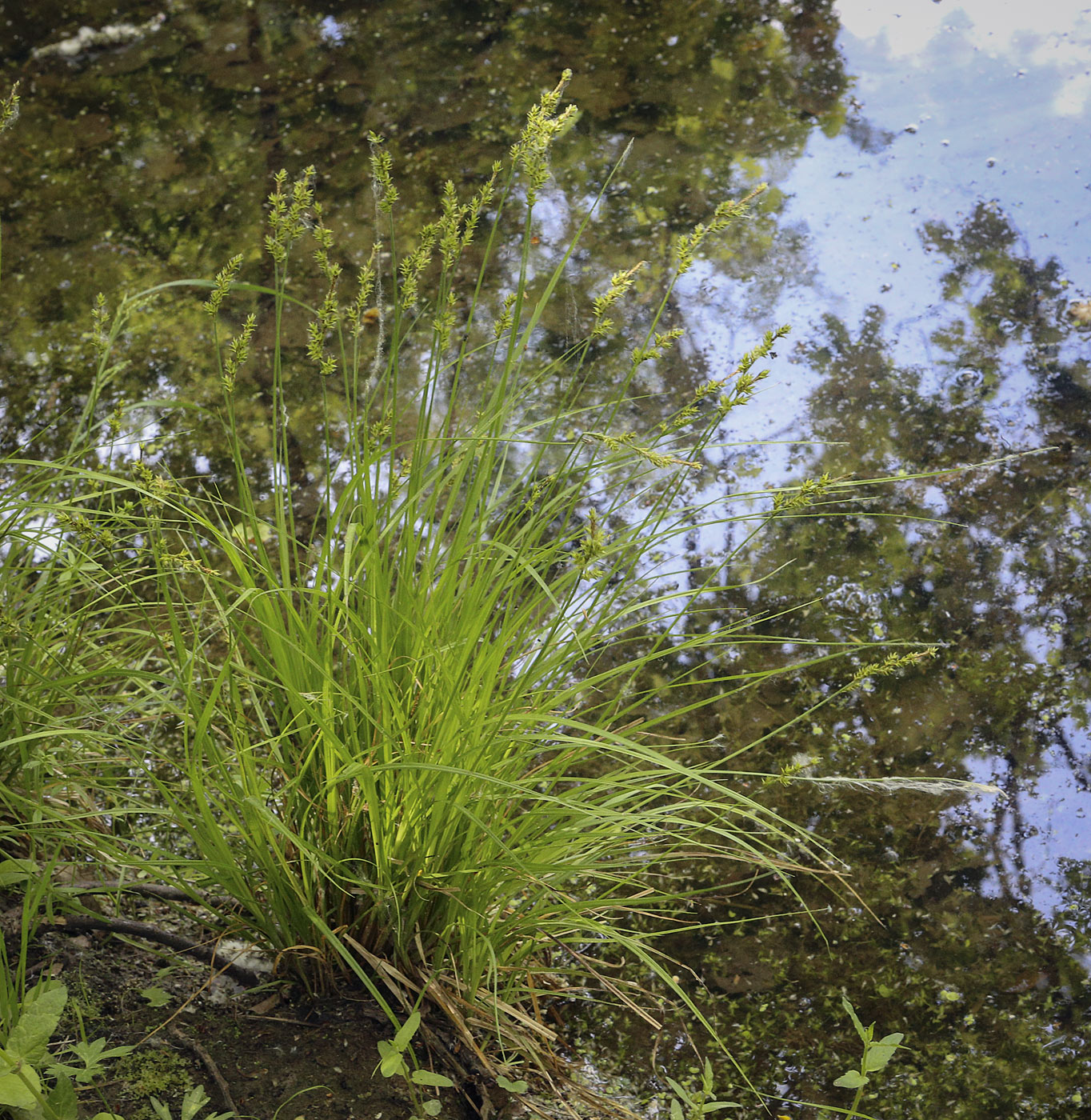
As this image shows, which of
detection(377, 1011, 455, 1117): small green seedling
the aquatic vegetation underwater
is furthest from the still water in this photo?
detection(377, 1011, 455, 1117): small green seedling

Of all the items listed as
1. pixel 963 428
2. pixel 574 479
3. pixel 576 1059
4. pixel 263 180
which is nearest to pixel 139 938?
pixel 576 1059

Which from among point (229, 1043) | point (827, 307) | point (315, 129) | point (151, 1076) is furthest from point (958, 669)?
point (315, 129)

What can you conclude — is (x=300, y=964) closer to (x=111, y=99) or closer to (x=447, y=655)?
(x=447, y=655)

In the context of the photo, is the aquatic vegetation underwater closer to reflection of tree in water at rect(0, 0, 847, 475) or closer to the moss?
the moss

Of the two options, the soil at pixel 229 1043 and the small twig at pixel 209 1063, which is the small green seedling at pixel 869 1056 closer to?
the soil at pixel 229 1043

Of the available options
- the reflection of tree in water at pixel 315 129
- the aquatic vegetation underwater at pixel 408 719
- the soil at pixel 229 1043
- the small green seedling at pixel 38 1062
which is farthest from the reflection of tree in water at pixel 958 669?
the small green seedling at pixel 38 1062

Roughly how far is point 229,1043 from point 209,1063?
0.21 ft

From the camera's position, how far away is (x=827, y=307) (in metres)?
2.76

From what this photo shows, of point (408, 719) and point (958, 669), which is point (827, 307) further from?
point (408, 719)

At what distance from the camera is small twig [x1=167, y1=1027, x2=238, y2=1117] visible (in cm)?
124

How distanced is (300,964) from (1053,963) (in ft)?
4.01

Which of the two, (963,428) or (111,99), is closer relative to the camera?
(963,428)

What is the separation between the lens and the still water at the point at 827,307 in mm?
1661

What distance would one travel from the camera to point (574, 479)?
7.68ft
